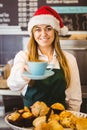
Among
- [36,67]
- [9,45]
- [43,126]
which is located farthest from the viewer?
[9,45]

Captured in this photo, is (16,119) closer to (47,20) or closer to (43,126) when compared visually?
(43,126)

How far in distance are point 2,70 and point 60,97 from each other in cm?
75

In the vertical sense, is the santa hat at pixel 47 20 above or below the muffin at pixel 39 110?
above

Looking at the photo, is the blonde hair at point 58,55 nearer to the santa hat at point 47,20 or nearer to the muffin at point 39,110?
the santa hat at point 47,20

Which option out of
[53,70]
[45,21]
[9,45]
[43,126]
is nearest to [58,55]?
[53,70]

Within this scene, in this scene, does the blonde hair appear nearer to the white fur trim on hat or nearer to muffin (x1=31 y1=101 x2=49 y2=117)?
the white fur trim on hat

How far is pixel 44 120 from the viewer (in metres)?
0.88

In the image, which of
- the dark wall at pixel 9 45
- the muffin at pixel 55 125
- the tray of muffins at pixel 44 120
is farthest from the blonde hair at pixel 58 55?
the dark wall at pixel 9 45

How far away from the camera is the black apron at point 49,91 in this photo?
56.8 inches

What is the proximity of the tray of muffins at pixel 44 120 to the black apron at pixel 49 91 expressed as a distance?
46 cm

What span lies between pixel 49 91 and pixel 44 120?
22.7 inches

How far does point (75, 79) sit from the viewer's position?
4.97ft

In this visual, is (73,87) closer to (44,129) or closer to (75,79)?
(75,79)

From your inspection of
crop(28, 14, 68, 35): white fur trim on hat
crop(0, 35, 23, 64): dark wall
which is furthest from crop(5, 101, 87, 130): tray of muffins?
crop(0, 35, 23, 64): dark wall
